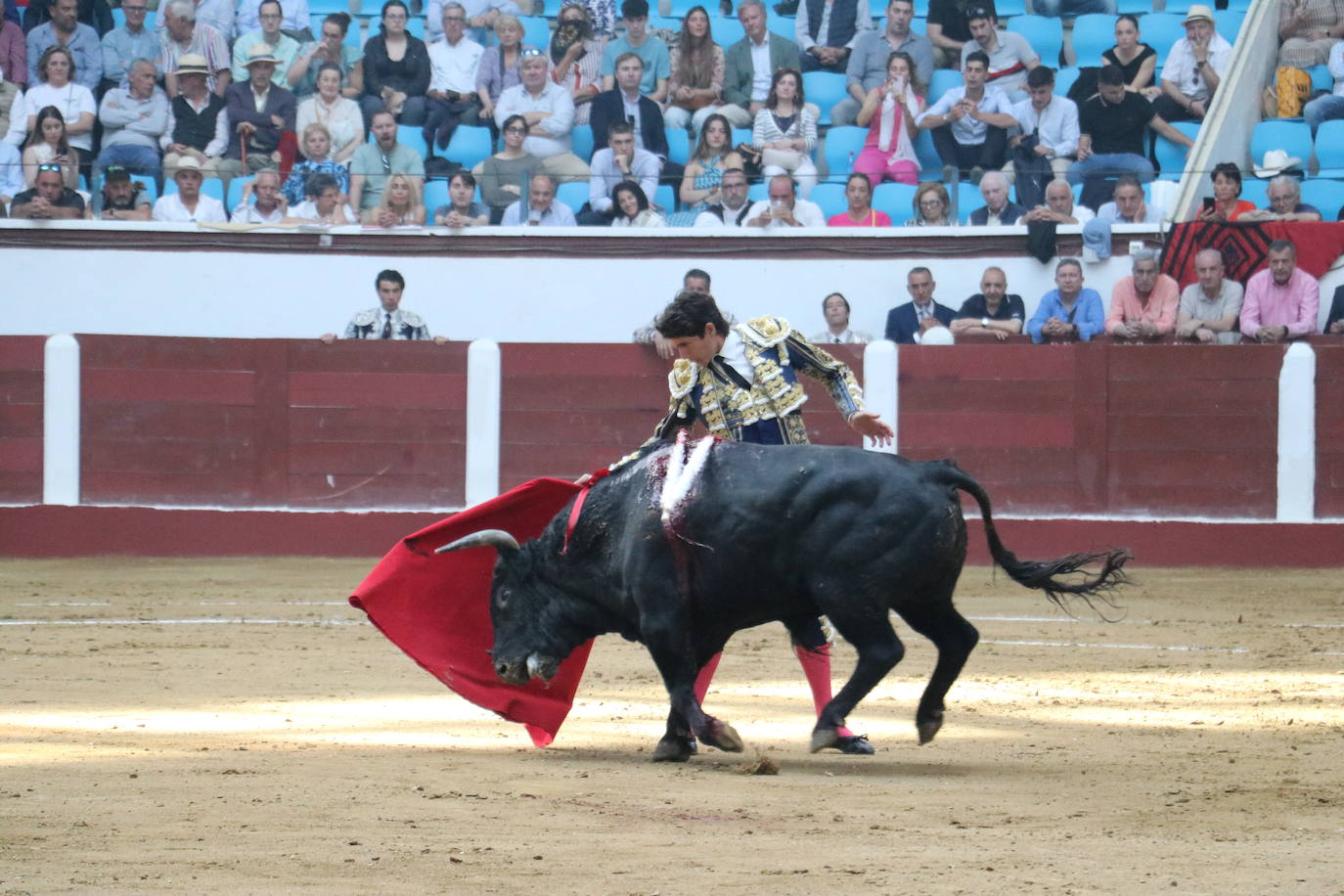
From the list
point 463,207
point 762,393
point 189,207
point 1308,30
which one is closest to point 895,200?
point 463,207

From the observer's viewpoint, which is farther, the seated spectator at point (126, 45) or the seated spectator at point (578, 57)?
the seated spectator at point (126, 45)

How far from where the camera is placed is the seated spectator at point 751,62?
10.7m

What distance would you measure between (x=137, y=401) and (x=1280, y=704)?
6765mm

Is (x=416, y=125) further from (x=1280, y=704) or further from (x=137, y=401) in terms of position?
(x=1280, y=704)

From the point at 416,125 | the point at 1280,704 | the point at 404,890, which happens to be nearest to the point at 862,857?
the point at 404,890

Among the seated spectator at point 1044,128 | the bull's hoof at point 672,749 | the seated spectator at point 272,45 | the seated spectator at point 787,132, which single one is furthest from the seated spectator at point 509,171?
the bull's hoof at point 672,749

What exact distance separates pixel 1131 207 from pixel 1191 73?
1.22m

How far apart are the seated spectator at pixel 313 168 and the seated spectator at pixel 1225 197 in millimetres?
4721

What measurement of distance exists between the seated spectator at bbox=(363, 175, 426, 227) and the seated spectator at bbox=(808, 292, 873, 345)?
2.40 m

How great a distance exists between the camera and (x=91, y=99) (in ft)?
35.2

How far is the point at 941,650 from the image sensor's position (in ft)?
13.6

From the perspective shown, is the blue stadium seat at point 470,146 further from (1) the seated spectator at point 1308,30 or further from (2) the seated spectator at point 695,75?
(1) the seated spectator at point 1308,30

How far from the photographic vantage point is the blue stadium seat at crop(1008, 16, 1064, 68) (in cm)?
1105

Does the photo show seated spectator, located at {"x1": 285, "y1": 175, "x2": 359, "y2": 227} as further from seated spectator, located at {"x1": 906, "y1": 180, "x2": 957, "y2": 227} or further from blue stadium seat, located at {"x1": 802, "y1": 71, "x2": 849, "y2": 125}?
seated spectator, located at {"x1": 906, "y1": 180, "x2": 957, "y2": 227}
